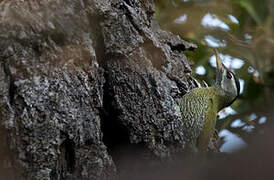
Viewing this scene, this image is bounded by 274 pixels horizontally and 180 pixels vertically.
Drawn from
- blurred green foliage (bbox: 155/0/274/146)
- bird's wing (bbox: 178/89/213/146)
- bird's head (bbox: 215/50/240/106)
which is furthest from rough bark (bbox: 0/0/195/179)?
bird's head (bbox: 215/50/240/106)

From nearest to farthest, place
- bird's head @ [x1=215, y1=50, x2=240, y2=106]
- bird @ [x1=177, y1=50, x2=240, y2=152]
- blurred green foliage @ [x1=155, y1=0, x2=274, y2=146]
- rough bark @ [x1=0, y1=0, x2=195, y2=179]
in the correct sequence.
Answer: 1. rough bark @ [x1=0, y1=0, x2=195, y2=179]
2. bird @ [x1=177, y1=50, x2=240, y2=152]
3. blurred green foliage @ [x1=155, y1=0, x2=274, y2=146]
4. bird's head @ [x1=215, y1=50, x2=240, y2=106]

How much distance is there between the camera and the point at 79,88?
2.39 metres

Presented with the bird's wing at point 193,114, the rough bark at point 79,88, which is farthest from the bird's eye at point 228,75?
the rough bark at point 79,88

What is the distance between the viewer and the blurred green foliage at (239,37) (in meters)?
3.63

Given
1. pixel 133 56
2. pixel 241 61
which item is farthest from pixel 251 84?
pixel 133 56

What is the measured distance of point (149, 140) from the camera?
8.55ft

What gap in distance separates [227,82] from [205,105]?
2.04 ft

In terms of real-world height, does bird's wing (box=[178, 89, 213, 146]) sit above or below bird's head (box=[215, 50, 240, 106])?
below

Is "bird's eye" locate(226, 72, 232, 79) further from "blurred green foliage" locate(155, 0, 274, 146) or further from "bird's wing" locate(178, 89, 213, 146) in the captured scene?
"bird's wing" locate(178, 89, 213, 146)

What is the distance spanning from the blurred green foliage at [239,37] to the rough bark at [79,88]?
32.8 inches

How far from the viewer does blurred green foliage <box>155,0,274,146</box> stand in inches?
143

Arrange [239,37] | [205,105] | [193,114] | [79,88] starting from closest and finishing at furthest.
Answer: [79,88] < [193,114] < [205,105] < [239,37]

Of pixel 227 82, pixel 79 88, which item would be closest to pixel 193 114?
pixel 227 82

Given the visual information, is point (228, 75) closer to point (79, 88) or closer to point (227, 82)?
point (227, 82)
